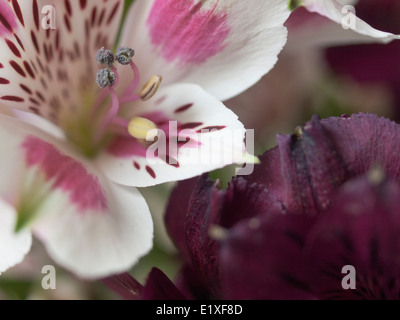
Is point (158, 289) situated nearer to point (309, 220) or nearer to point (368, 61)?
point (309, 220)

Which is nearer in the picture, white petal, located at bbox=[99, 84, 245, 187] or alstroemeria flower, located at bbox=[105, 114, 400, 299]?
alstroemeria flower, located at bbox=[105, 114, 400, 299]

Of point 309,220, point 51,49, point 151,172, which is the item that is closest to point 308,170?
point 309,220

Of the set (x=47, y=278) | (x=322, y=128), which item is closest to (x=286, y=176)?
(x=322, y=128)

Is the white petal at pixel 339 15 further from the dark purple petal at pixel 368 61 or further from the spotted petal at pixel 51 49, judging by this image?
the dark purple petal at pixel 368 61

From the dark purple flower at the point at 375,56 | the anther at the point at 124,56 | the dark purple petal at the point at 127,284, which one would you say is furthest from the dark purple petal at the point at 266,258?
the dark purple flower at the point at 375,56

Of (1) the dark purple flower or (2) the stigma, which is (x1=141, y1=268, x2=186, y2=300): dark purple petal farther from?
(1) the dark purple flower

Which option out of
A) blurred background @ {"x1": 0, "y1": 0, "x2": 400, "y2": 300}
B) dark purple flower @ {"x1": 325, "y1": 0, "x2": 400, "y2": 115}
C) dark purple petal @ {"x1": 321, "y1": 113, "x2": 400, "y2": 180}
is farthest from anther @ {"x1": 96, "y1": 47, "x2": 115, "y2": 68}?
dark purple flower @ {"x1": 325, "y1": 0, "x2": 400, "y2": 115}
